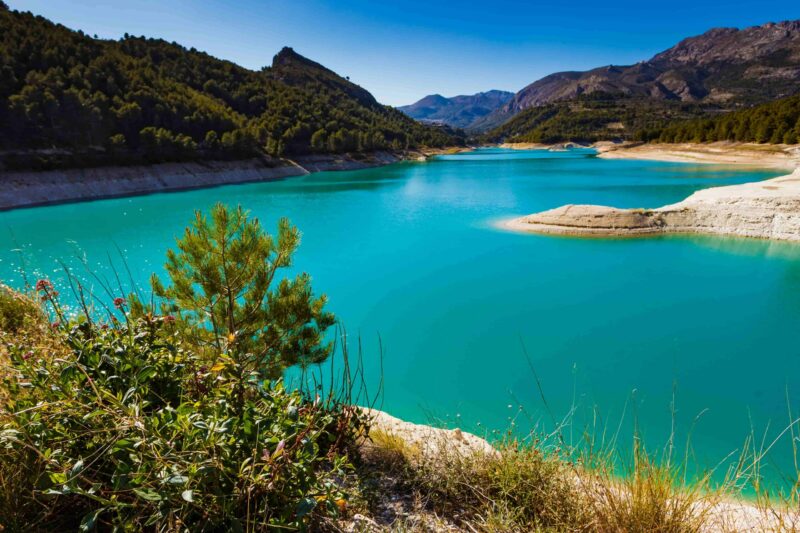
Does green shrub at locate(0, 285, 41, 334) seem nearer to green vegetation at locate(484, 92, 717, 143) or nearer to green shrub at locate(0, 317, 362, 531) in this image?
green shrub at locate(0, 317, 362, 531)

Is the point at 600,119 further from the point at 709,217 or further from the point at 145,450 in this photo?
the point at 145,450

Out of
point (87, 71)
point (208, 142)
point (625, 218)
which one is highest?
point (87, 71)

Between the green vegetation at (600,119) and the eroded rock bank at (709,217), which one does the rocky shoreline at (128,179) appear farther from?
the green vegetation at (600,119)

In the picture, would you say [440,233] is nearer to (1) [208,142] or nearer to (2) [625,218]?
(2) [625,218]

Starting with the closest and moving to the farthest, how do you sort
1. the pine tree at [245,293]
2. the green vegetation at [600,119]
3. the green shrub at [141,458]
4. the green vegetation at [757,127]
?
the green shrub at [141,458] → the pine tree at [245,293] → the green vegetation at [757,127] → the green vegetation at [600,119]

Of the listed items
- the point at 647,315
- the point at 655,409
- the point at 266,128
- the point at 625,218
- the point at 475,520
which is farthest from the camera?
the point at 266,128

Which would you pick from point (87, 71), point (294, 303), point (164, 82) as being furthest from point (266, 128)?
point (294, 303)

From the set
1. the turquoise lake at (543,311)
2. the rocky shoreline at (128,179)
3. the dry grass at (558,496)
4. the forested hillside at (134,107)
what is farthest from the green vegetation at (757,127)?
the dry grass at (558,496)
